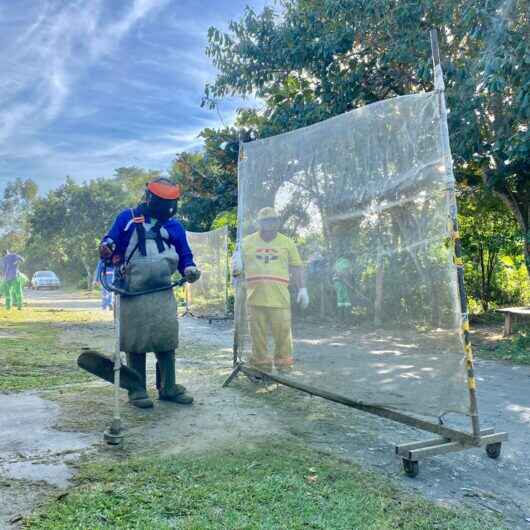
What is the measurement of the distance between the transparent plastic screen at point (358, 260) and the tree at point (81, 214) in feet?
123

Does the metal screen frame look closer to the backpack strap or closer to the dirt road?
the dirt road

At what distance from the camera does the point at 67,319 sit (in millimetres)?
13539

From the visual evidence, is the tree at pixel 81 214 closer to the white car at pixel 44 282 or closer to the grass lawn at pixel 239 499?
the white car at pixel 44 282

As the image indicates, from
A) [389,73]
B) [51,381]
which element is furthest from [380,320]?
[389,73]

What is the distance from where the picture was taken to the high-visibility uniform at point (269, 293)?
211 inches

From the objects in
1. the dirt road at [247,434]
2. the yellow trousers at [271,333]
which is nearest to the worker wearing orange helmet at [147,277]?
the dirt road at [247,434]

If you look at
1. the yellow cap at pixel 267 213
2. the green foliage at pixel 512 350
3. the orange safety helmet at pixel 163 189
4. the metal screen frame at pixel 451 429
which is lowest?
the green foliage at pixel 512 350

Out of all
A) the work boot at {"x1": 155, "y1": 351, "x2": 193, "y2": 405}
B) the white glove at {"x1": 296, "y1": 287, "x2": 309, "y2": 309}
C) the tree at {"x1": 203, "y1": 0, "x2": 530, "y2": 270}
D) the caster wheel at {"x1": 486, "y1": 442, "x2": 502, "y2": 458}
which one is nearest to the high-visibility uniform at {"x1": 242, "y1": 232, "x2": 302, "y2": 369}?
the white glove at {"x1": 296, "y1": 287, "x2": 309, "y2": 309}

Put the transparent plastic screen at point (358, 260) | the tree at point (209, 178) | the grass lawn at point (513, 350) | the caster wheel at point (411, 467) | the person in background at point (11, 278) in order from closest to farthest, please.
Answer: the caster wheel at point (411, 467) < the transparent plastic screen at point (358, 260) < the grass lawn at point (513, 350) < the tree at point (209, 178) < the person in background at point (11, 278)

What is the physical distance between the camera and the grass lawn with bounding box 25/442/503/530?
2.73m

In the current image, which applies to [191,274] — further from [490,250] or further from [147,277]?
[490,250]

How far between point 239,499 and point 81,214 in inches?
1635

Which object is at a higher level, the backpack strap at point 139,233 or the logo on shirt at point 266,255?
the backpack strap at point 139,233

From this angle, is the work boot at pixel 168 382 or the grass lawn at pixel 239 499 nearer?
the grass lawn at pixel 239 499
